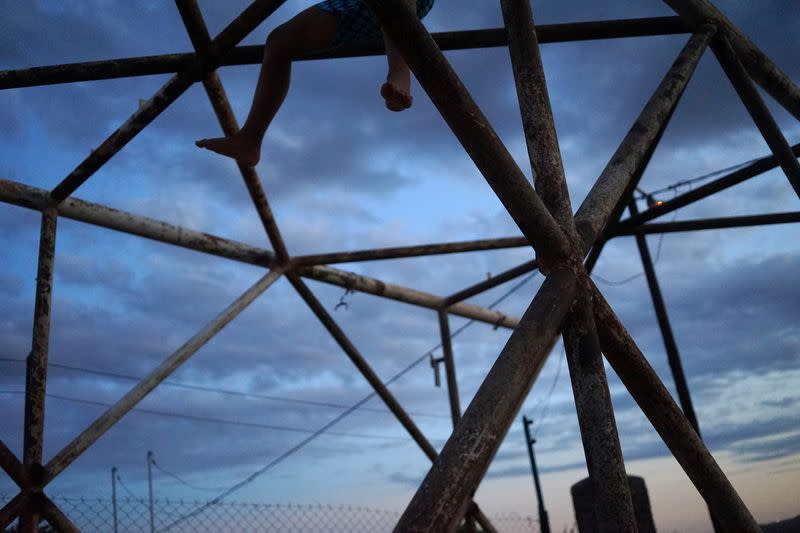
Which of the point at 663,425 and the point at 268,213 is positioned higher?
the point at 268,213

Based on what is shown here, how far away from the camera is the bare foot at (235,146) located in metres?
2.77

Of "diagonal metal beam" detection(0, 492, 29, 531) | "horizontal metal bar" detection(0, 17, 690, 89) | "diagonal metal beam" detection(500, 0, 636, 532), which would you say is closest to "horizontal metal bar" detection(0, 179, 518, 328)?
"horizontal metal bar" detection(0, 17, 690, 89)

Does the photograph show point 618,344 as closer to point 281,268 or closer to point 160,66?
point 160,66

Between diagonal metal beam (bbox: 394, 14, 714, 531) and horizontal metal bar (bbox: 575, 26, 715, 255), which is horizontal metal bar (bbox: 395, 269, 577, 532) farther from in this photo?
horizontal metal bar (bbox: 575, 26, 715, 255)

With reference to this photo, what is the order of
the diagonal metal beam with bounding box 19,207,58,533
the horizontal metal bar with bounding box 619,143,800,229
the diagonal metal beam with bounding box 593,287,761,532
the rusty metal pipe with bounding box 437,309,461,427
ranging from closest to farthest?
the diagonal metal beam with bounding box 593,287,761,532 → the diagonal metal beam with bounding box 19,207,58,533 → the horizontal metal bar with bounding box 619,143,800,229 → the rusty metal pipe with bounding box 437,309,461,427

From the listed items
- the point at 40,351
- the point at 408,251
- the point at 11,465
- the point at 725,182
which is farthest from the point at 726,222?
the point at 11,465

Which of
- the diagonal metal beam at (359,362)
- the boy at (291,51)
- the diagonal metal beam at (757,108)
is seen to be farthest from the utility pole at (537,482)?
the boy at (291,51)

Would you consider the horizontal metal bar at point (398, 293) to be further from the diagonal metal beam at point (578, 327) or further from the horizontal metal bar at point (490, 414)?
the horizontal metal bar at point (490, 414)

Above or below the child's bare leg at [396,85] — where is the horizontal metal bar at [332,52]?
above

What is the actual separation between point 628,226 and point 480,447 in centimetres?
443

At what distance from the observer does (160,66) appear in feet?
11.1

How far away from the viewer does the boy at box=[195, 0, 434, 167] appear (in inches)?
103

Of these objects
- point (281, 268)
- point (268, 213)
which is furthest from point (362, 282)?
point (268, 213)

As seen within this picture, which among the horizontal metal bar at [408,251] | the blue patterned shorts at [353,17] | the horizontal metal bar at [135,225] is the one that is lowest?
the blue patterned shorts at [353,17]
